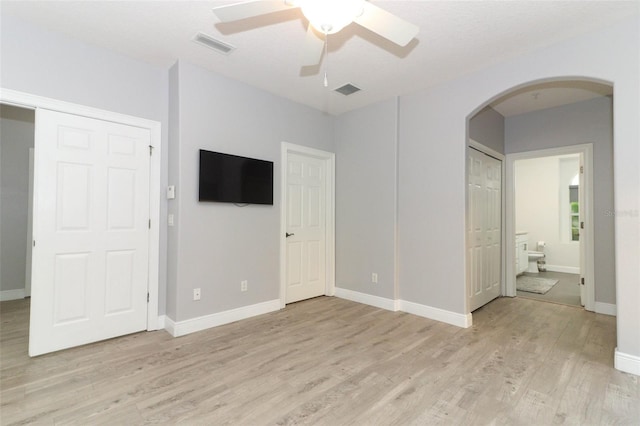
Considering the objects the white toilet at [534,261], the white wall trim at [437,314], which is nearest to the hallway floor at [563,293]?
the white toilet at [534,261]

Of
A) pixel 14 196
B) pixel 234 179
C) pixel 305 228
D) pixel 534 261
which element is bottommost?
pixel 534 261

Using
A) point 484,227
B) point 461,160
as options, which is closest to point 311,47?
point 461,160

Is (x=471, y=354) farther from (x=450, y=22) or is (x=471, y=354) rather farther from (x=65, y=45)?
(x=65, y=45)

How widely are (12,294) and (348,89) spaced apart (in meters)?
5.54

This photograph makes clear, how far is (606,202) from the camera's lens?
3887 mm

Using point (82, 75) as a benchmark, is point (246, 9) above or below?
below

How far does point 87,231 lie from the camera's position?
2.85 metres

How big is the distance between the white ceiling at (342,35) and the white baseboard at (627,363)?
2.65 metres

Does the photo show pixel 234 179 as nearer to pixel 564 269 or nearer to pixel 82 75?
pixel 82 75

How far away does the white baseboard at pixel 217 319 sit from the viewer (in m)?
3.11

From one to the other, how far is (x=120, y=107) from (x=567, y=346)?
16.1 ft

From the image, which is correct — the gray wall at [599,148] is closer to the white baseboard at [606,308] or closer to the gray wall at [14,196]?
the white baseboard at [606,308]

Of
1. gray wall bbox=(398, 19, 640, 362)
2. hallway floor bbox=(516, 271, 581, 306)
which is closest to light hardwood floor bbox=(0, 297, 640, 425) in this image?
gray wall bbox=(398, 19, 640, 362)

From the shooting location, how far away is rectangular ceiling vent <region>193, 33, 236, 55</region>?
2.71 m
